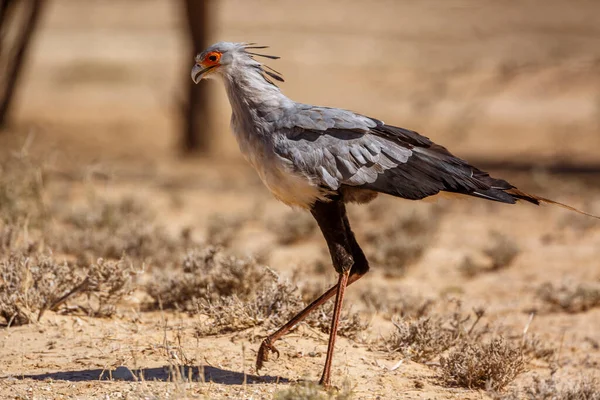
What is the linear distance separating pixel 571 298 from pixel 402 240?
1751 mm

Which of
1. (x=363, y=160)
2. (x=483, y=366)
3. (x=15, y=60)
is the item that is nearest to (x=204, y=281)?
(x=363, y=160)

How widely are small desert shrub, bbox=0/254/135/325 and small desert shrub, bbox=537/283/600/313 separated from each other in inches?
122

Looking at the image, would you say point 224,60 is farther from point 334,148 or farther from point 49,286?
point 49,286

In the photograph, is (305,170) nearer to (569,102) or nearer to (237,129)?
(237,129)

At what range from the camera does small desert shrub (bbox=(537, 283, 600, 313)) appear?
20.2 ft

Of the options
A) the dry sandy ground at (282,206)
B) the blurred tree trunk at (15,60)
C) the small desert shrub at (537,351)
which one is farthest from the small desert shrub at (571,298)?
the blurred tree trunk at (15,60)

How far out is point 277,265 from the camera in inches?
282

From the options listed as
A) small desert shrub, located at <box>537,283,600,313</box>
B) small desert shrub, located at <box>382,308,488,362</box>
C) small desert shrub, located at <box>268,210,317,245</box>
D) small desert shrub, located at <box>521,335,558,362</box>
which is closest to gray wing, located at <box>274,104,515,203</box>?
small desert shrub, located at <box>382,308,488,362</box>

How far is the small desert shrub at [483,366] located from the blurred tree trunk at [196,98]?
9.82 meters

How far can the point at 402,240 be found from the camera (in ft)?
24.5

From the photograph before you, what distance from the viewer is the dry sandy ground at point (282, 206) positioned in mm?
4391

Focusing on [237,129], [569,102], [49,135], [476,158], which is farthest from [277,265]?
[569,102]

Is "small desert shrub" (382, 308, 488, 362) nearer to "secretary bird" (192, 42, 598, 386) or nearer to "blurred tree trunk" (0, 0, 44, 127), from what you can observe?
"secretary bird" (192, 42, 598, 386)

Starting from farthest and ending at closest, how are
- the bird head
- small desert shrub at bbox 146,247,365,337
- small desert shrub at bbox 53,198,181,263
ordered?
small desert shrub at bbox 53,198,181,263
small desert shrub at bbox 146,247,365,337
the bird head
